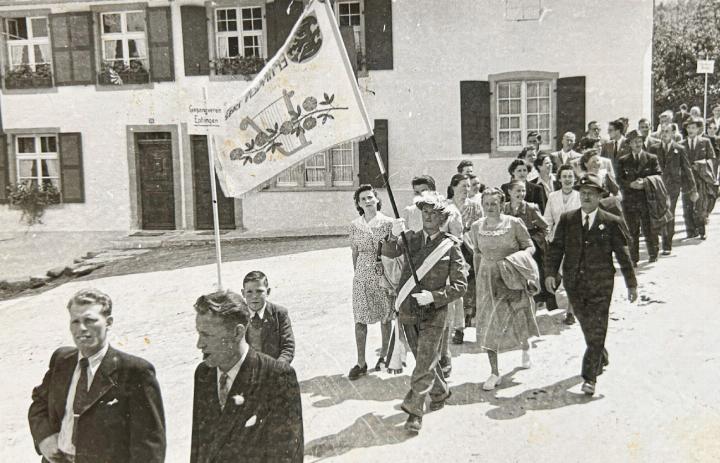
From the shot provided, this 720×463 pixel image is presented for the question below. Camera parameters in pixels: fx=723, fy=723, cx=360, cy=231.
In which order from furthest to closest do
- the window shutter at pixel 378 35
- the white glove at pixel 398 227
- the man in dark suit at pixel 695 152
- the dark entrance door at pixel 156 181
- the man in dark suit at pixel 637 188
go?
1. the dark entrance door at pixel 156 181
2. the window shutter at pixel 378 35
3. the man in dark suit at pixel 695 152
4. the man in dark suit at pixel 637 188
5. the white glove at pixel 398 227

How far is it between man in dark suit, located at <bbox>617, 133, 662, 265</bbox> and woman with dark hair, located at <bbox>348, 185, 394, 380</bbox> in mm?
4327

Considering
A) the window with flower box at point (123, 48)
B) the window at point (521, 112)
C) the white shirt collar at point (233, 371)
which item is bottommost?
the white shirt collar at point (233, 371)

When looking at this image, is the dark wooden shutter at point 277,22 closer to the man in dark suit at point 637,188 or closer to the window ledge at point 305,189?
the window ledge at point 305,189

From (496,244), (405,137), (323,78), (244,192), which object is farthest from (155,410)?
(405,137)

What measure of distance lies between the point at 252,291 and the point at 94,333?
142 cm

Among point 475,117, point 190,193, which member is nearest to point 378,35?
point 475,117

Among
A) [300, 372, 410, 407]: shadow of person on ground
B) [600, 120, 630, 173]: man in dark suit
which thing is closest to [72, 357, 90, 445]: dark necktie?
[300, 372, 410, 407]: shadow of person on ground

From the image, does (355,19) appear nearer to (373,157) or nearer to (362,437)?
(373,157)

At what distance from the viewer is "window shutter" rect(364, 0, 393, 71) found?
48.9 ft

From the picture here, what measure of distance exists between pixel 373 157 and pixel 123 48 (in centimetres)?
616

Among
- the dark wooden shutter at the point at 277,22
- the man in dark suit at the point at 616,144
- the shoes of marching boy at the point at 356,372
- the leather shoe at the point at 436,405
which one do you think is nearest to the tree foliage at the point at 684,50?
the man in dark suit at the point at 616,144

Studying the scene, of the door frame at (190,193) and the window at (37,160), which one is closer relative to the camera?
the door frame at (190,193)

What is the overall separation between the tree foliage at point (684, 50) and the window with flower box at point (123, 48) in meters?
11.4

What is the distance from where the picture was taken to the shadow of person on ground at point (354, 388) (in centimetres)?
567
